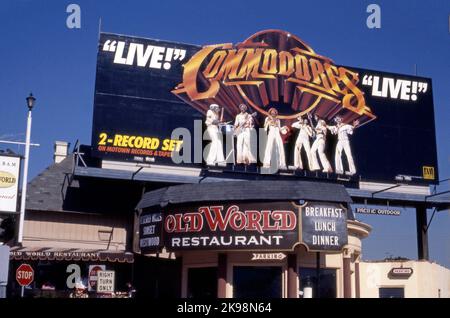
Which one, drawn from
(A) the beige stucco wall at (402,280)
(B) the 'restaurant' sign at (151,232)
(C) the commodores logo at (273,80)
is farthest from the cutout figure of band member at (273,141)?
(B) the 'restaurant' sign at (151,232)

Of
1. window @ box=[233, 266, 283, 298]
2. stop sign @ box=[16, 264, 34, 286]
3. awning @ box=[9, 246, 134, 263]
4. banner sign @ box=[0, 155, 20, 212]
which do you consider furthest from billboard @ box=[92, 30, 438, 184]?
stop sign @ box=[16, 264, 34, 286]

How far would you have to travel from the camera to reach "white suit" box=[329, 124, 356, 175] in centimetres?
3722

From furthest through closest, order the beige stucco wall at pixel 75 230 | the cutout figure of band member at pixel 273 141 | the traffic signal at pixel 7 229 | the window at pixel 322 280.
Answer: the cutout figure of band member at pixel 273 141 → the beige stucco wall at pixel 75 230 → the traffic signal at pixel 7 229 → the window at pixel 322 280

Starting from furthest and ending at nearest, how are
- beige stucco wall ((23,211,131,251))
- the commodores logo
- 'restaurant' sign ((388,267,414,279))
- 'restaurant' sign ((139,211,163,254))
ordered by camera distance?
the commodores logo → 'restaurant' sign ((388,267,414,279)) → beige stucco wall ((23,211,131,251)) → 'restaurant' sign ((139,211,163,254))

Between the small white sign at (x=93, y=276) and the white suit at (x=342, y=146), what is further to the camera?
the white suit at (x=342, y=146)

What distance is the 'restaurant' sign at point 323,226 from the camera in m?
24.9

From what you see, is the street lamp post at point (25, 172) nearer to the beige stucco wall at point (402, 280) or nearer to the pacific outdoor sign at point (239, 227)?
the pacific outdoor sign at point (239, 227)

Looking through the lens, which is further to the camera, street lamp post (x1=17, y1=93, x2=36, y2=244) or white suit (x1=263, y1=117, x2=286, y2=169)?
white suit (x1=263, y1=117, x2=286, y2=169)

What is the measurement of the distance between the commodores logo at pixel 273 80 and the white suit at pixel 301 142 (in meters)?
0.75

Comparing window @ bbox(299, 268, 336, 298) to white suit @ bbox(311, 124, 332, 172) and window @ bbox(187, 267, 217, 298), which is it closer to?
window @ bbox(187, 267, 217, 298)

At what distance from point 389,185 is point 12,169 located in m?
22.5

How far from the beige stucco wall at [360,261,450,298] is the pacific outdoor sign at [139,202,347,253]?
1005 centimetres

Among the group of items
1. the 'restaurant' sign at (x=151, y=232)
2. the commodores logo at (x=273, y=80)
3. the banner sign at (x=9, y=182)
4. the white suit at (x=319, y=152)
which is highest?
the commodores logo at (x=273, y=80)
